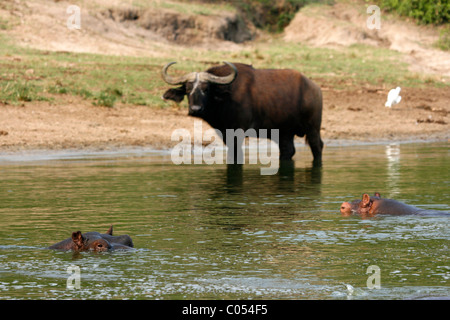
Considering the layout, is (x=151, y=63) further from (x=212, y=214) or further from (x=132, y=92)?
(x=212, y=214)

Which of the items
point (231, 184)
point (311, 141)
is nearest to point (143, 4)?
point (311, 141)

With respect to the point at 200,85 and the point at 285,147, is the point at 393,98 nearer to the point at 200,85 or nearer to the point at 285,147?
the point at 285,147

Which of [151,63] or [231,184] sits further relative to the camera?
[151,63]

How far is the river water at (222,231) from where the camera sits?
20.8 ft

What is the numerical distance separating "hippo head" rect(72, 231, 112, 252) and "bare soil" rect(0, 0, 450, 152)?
9352 millimetres

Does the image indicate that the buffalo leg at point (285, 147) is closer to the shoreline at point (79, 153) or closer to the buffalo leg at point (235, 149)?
the buffalo leg at point (235, 149)

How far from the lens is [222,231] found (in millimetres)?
8664

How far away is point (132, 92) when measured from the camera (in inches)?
871

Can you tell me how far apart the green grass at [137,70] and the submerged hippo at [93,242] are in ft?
39.7

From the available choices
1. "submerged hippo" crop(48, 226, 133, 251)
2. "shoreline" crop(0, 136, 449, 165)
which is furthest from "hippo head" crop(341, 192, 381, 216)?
"shoreline" crop(0, 136, 449, 165)

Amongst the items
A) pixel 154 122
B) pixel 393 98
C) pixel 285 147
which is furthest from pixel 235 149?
pixel 393 98

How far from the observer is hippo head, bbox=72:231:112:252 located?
24.5 feet

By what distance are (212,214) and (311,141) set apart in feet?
21.9

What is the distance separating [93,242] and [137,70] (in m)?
17.6
